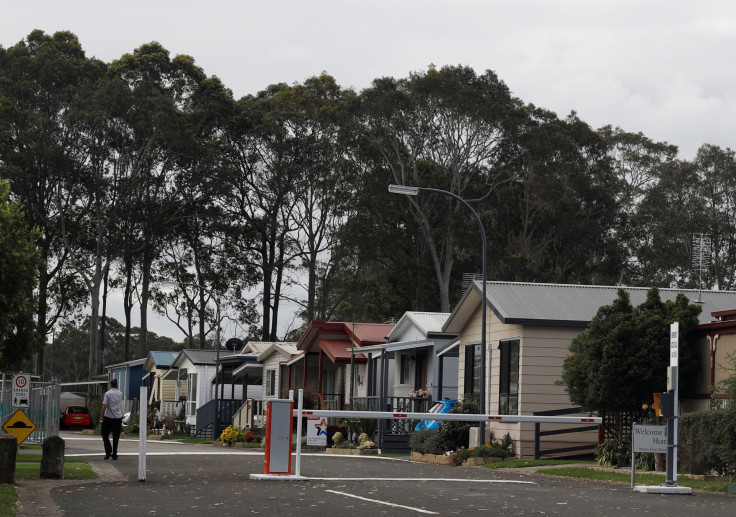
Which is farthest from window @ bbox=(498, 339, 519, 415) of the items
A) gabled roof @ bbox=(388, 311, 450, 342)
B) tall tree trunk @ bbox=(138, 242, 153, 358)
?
tall tree trunk @ bbox=(138, 242, 153, 358)

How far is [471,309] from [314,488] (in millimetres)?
16597

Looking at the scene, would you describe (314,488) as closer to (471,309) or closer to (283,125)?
(471,309)

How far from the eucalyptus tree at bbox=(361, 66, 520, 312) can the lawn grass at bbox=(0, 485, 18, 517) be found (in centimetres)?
4417

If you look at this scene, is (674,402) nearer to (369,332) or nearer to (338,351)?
(369,332)

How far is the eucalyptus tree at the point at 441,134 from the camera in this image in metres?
58.4

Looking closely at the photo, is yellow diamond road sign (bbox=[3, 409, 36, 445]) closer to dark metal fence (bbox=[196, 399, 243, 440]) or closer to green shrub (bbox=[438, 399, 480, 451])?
green shrub (bbox=[438, 399, 480, 451])

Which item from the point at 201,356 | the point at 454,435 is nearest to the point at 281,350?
the point at 201,356

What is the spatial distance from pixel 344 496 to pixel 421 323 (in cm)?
2318

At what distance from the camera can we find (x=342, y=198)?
65.4 metres

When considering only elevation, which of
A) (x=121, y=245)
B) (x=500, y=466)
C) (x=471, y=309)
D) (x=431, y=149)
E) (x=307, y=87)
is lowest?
(x=500, y=466)

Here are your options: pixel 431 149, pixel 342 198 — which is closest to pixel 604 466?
pixel 431 149

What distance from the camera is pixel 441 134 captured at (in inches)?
2330

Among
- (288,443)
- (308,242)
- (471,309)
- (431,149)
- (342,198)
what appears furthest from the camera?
(308,242)

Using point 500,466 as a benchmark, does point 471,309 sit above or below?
above
